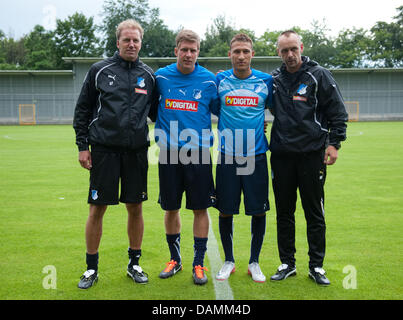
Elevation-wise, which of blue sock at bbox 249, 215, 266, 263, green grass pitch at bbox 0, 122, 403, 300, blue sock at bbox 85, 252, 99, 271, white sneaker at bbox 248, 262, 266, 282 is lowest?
green grass pitch at bbox 0, 122, 403, 300

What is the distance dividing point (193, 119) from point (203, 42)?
5575 cm

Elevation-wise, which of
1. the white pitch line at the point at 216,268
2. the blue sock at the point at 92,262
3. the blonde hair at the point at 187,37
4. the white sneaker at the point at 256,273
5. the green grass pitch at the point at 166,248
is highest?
the blonde hair at the point at 187,37

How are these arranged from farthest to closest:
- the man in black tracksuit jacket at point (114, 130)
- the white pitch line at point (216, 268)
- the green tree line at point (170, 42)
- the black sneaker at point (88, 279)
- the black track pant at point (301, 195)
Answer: the green tree line at point (170, 42)
the black track pant at point (301, 195)
the man in black tracksuit jacket at point (114, 130)
the black sneaker at point (88, 279)
the white pitch line at point (216, 268)

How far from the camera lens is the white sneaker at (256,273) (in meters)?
3.92

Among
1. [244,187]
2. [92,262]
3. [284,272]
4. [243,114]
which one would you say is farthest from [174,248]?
[243,114]

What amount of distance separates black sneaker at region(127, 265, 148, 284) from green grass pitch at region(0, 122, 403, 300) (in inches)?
2.8

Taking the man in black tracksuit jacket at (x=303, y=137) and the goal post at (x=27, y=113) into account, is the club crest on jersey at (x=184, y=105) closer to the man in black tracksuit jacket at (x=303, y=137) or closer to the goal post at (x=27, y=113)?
the man in black tracksuit jacket at (x=303, y=137)

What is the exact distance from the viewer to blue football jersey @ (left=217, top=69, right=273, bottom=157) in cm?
402

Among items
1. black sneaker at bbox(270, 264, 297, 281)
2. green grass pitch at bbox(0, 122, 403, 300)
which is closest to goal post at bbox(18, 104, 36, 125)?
green grass pitch at bbox(0, 122, 403, 300)

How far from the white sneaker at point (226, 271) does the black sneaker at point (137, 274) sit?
68cm

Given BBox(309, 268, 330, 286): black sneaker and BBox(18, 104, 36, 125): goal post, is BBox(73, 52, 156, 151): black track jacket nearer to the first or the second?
BBox(309, 268, 330, 286): black sneaker

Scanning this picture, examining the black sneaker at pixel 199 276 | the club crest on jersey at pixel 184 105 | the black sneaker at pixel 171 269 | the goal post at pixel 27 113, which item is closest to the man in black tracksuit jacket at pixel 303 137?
the black sneaker at pixel 199 276

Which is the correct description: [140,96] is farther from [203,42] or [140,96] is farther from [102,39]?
[102,39]

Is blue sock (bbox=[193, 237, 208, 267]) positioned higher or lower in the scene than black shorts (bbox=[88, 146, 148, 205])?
lower
